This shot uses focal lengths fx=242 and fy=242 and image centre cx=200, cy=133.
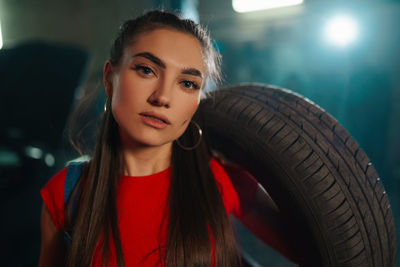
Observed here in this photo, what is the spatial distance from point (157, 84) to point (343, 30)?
2.96 meters

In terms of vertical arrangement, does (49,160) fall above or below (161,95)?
below

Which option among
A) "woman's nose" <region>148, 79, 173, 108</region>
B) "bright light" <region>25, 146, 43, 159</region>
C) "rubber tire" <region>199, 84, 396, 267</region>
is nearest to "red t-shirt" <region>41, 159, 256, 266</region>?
"rubber tire" <region>199, 84, 396, 267</region>

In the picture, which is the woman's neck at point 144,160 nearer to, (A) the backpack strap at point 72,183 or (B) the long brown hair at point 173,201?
(B) the long brown hair at point 173,201

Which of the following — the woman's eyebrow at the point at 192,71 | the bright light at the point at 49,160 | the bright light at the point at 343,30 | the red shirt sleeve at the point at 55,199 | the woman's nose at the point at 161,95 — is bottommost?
the red shirt sleeve at the point at 55,199

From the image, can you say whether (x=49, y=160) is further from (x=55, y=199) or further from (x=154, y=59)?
(x=154, y=59)

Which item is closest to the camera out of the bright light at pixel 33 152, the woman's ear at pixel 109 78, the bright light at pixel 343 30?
the woman's ear at pixel 109 78

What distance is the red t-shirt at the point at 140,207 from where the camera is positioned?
0.66 meters

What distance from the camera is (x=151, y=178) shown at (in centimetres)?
73

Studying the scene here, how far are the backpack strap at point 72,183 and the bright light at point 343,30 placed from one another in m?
A: 3.06

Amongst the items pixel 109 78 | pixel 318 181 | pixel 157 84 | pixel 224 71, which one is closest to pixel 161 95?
pixel 157 84

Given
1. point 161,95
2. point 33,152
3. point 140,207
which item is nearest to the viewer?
point 161,95

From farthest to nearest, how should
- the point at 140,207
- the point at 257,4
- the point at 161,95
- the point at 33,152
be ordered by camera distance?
the point at 257,4 < the point at 33,152 < the point at 140,207 < the point at 161,95

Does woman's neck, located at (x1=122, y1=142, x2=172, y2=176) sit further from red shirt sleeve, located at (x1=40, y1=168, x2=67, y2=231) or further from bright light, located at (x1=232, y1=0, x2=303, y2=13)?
bright light, located at (x1=232, y1=0, x2=303, y2=13)

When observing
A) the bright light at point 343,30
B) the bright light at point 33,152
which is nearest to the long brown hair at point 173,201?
the bright light at point 33,152
